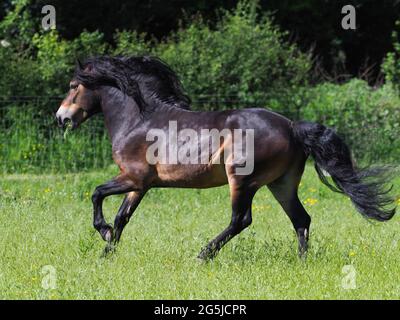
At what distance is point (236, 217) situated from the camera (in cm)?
731

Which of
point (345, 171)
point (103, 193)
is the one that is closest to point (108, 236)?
point (103, 193)

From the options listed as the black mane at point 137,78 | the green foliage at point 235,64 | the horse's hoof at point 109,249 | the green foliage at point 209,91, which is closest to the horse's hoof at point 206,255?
the horse's hoof at point 109,249

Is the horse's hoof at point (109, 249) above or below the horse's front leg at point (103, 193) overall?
below

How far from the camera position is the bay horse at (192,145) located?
7289 mm

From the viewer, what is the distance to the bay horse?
23.9ft

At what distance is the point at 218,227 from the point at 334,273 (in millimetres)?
2982

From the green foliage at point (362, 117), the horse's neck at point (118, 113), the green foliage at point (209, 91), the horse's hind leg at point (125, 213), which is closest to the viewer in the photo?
the horse's hind leg at point (125, 213)

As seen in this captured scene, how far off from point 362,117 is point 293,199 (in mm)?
8681

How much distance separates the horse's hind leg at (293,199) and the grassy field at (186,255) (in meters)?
0.19

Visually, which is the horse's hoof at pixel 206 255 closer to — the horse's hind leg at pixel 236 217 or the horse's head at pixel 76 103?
the horse's hind leg at pixel 236 217

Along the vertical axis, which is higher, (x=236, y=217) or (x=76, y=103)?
(x=76, y=103)

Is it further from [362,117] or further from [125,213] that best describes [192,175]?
[362,117]

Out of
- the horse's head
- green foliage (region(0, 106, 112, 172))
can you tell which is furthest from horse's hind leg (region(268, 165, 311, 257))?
green foliage (region(0, 106, 112, 172))

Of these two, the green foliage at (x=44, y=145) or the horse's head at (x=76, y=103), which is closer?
the horse's head at (x=76, y=103)
